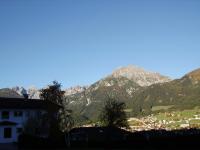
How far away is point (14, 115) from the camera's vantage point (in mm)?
91500

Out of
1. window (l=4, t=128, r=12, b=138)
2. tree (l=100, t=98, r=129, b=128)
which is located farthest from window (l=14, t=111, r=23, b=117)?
tree (l=100, t=98, r=129, b=128)

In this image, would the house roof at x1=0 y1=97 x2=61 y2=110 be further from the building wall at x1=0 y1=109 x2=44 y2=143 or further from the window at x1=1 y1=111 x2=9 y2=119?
the window at x1=1 y1=111 x2=9 y2=119

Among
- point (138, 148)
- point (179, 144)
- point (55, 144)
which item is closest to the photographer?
point (179, 144)

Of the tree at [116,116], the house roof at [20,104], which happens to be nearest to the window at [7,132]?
the house roof at [20,104]

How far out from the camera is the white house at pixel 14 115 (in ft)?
287

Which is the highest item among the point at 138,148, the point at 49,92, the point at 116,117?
the point at 49,92

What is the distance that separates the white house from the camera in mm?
87375

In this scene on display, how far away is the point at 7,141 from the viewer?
86.8 m

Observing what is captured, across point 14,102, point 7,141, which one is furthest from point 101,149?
point 14,102

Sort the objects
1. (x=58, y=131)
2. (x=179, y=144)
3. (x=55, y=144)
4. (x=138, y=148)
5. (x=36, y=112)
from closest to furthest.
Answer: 1. (x=179, y=144)
2. (x=138, y=148)
3. (x=55, y=144)
4. (x=58, y=131)
5. (x=36, y=112)

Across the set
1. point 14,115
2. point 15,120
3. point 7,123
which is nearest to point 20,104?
point 14,115

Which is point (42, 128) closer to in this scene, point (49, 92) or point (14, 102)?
point (49, 92)

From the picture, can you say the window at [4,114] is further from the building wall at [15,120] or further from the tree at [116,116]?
the tree at [116,116]

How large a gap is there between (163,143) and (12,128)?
4293 cm
